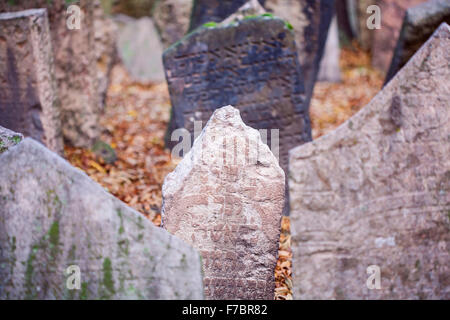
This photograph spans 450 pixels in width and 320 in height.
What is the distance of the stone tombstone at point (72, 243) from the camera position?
2123mm

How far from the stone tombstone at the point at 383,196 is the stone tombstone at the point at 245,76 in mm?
1858

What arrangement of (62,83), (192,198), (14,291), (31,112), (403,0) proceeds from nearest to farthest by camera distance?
1. (14,291)
2. (192,198)
3. (31,112)
4. (62,83)
5. (403,0)

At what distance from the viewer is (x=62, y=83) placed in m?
4.74

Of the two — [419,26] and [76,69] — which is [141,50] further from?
[419,26]

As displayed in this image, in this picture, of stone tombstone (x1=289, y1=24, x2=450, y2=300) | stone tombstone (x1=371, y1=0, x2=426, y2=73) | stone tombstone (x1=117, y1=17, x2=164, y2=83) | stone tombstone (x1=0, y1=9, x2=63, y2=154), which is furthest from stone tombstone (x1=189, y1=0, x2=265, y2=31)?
stone tombstone (x1=371, y1=0, x2=426, y2=73)

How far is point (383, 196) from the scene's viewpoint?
2.26 metres

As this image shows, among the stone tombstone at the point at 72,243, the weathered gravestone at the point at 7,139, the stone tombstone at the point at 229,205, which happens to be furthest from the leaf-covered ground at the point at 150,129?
the weathered gravestone at the point at 7,139

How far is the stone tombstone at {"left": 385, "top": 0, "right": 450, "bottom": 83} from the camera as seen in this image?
4.93 metres

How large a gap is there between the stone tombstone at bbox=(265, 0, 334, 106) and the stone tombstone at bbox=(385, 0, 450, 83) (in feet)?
3.09

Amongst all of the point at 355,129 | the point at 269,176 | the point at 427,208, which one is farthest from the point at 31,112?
the point at 427,208

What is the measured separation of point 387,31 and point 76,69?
5.72 m

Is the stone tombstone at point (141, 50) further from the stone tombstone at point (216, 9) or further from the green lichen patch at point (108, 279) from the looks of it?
the green lichen patch at point (108, 279)

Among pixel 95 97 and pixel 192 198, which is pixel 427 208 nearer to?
pixel 192 198
